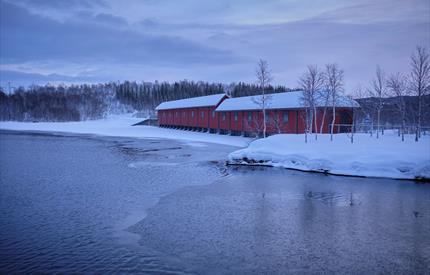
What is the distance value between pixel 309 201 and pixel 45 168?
14.3m

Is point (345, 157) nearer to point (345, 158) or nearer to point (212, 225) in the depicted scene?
point (345, 158)

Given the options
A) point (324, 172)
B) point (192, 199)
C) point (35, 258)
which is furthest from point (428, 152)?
point (35, 258)

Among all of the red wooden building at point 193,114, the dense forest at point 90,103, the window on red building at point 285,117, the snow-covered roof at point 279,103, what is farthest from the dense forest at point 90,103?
the window on red building at point 285,117

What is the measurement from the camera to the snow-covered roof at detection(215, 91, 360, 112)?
3316 cm

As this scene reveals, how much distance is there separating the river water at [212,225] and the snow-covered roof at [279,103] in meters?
18.5

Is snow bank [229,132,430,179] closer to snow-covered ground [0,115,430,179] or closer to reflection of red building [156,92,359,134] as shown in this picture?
snow-covered ground [0,115,430,179]

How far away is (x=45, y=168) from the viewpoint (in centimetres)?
1892

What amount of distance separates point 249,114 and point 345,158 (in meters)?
23.0

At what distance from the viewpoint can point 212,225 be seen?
354 inches

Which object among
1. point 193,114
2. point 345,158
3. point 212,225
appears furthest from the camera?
point 193,114

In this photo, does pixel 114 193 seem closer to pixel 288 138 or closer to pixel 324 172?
pixel 324 172

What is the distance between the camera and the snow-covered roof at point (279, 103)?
3316 centimetres

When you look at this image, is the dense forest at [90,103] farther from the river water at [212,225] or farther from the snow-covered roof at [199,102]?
the river water at [212,225]

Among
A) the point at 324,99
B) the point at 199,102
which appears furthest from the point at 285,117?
the point at 199,102
